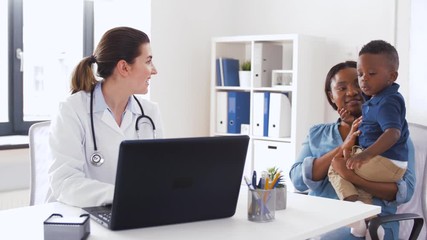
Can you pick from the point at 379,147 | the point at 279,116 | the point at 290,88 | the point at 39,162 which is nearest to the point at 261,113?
the point at 279,116

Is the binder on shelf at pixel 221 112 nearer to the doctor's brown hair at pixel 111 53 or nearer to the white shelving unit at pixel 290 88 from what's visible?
the white shelving unit at pixel 290 88

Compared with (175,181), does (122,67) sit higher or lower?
higher

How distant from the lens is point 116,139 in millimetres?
2008

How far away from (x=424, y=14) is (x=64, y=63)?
2.43m

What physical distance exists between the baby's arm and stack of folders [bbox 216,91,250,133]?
194cm

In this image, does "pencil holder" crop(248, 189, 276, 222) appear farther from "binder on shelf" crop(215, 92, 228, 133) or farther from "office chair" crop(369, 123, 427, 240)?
"binder on shelf" crop(215, 92, 228, 133)

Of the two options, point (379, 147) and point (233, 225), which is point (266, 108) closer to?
point (379, 147)

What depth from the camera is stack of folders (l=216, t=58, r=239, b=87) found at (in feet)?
13.3

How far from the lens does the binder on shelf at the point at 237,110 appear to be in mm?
3953

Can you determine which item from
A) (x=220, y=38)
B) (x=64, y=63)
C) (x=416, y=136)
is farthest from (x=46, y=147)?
(x=220, y=38)

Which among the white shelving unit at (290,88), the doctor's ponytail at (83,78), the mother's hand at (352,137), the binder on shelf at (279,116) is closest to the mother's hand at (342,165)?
the mother's hand at (352,137)

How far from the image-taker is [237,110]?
13.0 feet

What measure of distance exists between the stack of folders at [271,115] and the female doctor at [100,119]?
1.64 m

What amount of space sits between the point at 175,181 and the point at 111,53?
0.86 meters
